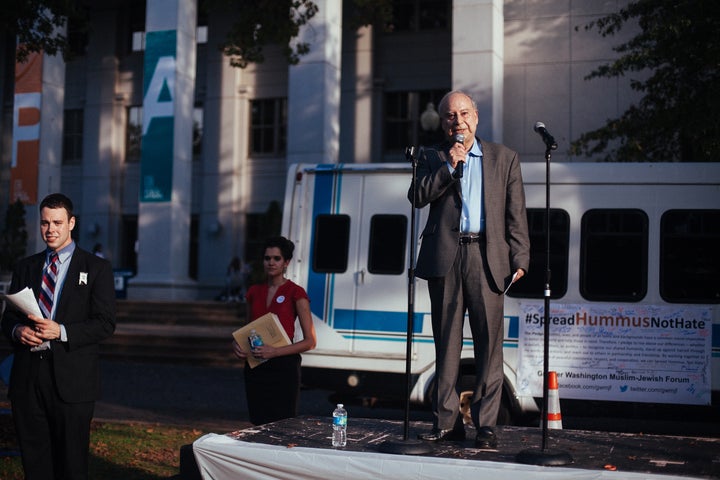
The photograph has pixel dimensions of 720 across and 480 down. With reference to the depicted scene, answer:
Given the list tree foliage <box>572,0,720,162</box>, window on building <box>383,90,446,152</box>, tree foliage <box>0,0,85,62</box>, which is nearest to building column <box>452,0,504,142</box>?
tree foliage <box>572,0,720,162</box>

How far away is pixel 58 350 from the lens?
18.7 feet

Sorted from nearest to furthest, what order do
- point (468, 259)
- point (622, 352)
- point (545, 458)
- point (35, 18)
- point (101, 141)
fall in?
1. point (545, 458)
2. point (468, 259)
3. point (622, 352)
4. point (35, 18)
5. point (101, 141)

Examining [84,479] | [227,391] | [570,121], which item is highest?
[570,121]

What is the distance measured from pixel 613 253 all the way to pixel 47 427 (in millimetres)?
6633

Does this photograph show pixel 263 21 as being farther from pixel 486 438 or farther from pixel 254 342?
pixel 486 438

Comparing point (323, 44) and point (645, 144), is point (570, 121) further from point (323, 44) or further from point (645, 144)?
point (645, 144)

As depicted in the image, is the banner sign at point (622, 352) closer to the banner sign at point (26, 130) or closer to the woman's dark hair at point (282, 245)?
the woman's dark hair at point (282, 245)

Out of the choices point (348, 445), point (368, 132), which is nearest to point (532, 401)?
point (348, 445)

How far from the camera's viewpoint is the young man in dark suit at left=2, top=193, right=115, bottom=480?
18.8 feet

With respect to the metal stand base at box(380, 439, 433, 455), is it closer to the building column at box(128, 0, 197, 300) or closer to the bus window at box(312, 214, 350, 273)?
the bus window at box(312, 214, 350, 273)

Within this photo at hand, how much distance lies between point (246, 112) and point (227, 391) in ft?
66.3

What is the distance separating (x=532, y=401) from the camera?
10.3m

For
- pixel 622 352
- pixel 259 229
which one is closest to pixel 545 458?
pixel 622 352

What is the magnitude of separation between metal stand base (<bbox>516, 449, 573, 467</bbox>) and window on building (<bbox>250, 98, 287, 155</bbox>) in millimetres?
28921
